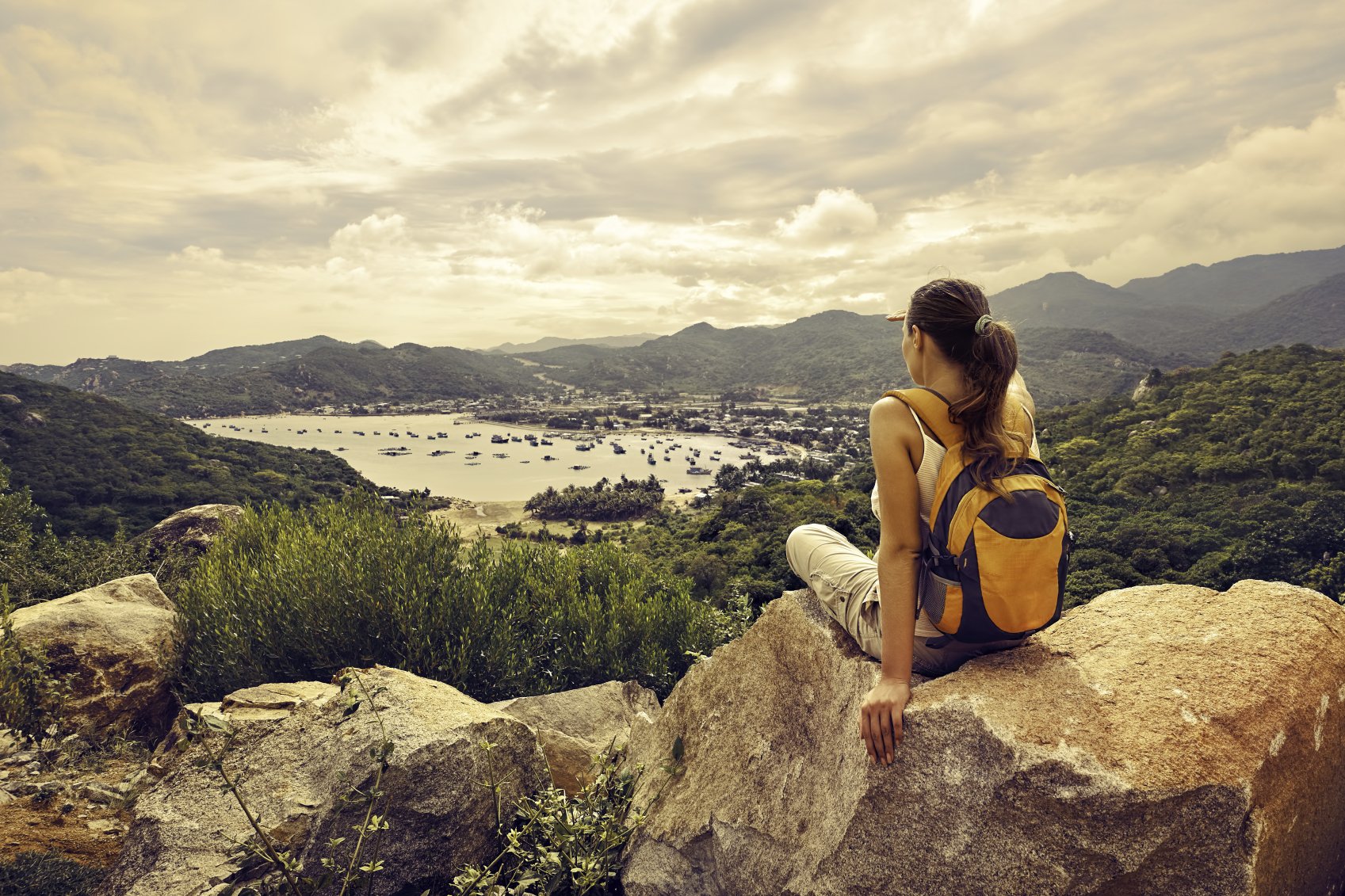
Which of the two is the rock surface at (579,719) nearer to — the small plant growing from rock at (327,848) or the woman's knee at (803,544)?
the small plant growing from rock at (327,848)

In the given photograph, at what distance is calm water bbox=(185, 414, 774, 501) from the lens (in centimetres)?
8956

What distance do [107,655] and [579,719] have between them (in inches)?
313

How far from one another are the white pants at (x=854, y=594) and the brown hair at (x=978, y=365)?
46.4 inches

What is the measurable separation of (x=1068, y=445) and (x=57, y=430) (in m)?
86.2

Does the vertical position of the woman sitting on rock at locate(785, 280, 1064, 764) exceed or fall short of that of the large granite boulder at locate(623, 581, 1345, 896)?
it exceeds it

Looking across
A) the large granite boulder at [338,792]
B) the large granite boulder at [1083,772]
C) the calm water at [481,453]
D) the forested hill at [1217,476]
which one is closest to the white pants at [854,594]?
the large granite boulder at [1083,772]

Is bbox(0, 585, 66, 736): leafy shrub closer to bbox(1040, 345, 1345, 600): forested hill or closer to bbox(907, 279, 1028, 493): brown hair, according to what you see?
bbox(907, 279, 1028, 493): brown hair

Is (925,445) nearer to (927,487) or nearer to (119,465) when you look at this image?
(927,487)

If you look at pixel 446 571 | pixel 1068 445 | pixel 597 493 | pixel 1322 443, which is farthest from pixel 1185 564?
pixel 597 493

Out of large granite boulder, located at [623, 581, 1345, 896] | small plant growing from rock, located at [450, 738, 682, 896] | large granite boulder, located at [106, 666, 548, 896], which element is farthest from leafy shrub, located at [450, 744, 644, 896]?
large granite boulder, located at [623, 581, 1345, 896]

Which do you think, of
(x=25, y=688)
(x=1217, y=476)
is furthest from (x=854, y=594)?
(x=1217, y=476)

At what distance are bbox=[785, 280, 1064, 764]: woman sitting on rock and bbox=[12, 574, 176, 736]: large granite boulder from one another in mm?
12058

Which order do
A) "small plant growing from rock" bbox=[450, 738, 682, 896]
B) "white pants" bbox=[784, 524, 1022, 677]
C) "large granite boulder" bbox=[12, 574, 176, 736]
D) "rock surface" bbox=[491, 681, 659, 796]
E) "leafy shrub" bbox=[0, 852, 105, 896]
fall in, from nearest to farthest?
"white pants" bbox=[784, 524, 1022, 677] < "small plant growing from rock" bbox=[450, 738, 682, 896] < "leafy shrub" bbox=[0, 852, 105, 896] < "rock surface" bbox=[491, 681, 659, 796] < "large granite boulder" bbox=[12, 574, 176, 736]

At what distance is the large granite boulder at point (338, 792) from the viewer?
5.35 meters
